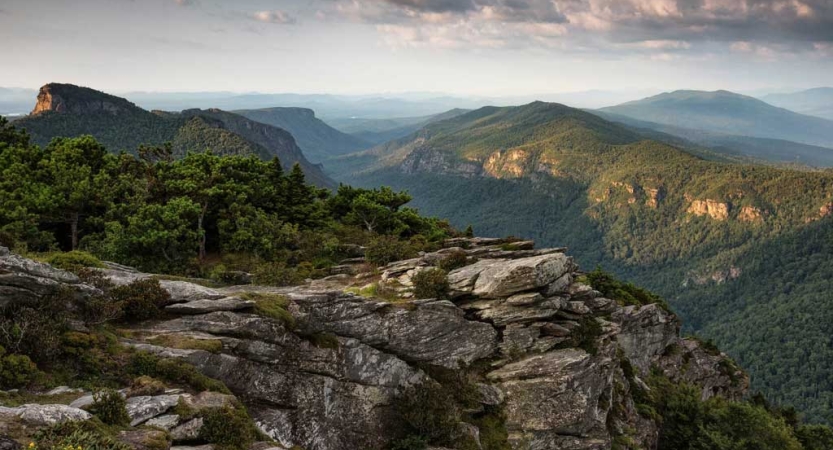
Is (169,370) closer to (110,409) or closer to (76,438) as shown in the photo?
(110,409)

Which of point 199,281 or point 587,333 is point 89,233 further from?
point 587,333

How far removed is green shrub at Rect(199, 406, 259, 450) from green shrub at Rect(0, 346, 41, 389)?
18.0 feet

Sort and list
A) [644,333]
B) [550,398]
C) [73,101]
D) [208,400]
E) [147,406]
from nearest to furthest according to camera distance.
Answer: [147,406] < [208,400] < [550,398] < [644,333] < [73,101]

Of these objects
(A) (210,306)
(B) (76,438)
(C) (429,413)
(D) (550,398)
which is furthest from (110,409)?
(D) (550,398)

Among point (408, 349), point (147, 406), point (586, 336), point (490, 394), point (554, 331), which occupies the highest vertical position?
point (147, 406)

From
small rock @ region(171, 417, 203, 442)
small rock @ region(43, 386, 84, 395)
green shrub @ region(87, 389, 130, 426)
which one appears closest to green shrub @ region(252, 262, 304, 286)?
small rock @ region(43, 386, 84, 395)

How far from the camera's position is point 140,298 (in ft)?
64.4

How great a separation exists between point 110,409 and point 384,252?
21857 millimetres

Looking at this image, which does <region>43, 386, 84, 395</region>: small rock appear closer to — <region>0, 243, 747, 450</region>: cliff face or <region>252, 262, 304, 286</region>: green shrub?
<region>0, 243, 747, 450</region>: cliff face

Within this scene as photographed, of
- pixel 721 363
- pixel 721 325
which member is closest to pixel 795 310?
pixel 721 325

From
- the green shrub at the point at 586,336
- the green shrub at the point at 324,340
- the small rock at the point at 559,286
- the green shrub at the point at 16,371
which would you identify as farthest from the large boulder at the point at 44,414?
the green shrub at the point at 586,336

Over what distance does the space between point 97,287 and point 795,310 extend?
225 meters

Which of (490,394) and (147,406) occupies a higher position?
(147,406)

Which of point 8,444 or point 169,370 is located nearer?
point 8,444
